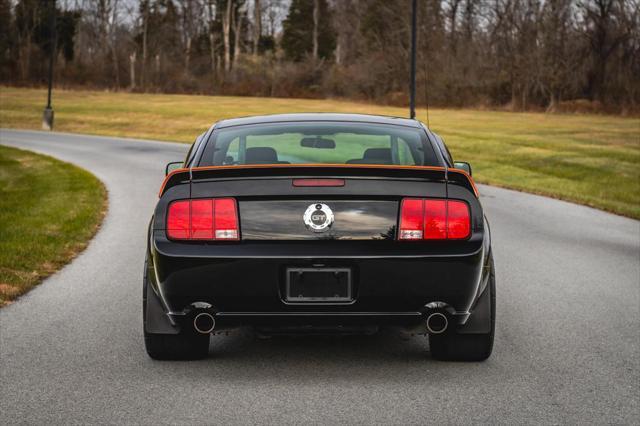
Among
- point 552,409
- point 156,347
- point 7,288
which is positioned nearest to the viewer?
point 552,409

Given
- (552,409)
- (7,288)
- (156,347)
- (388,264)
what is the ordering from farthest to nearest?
(7,288)
(156,347)
(388,264)
(552,409)

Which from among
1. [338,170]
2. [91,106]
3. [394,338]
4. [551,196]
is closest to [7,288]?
[394,338]

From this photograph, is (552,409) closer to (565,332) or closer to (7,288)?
(565,332)

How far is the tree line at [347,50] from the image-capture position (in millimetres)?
56625

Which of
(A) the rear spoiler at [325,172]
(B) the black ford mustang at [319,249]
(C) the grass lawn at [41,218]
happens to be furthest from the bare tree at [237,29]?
(B) the black ford mustang at [319,249]

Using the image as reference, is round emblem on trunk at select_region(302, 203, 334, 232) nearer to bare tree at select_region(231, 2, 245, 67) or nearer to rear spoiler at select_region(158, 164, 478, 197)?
rear spoiler at select_region(158, 164, 478, 197)

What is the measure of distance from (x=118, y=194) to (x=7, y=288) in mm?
8323

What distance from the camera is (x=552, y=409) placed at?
4.36 m

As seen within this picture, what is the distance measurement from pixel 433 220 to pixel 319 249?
23.8 inches

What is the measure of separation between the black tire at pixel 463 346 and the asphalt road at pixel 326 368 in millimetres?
60

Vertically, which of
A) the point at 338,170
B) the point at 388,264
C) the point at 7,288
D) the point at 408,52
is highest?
the point at 408,52

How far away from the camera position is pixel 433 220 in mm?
4707

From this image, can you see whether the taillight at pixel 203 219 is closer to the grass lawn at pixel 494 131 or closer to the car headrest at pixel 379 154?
the car headrest at pixel 379 154

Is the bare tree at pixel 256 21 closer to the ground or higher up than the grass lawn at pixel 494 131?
higher up
